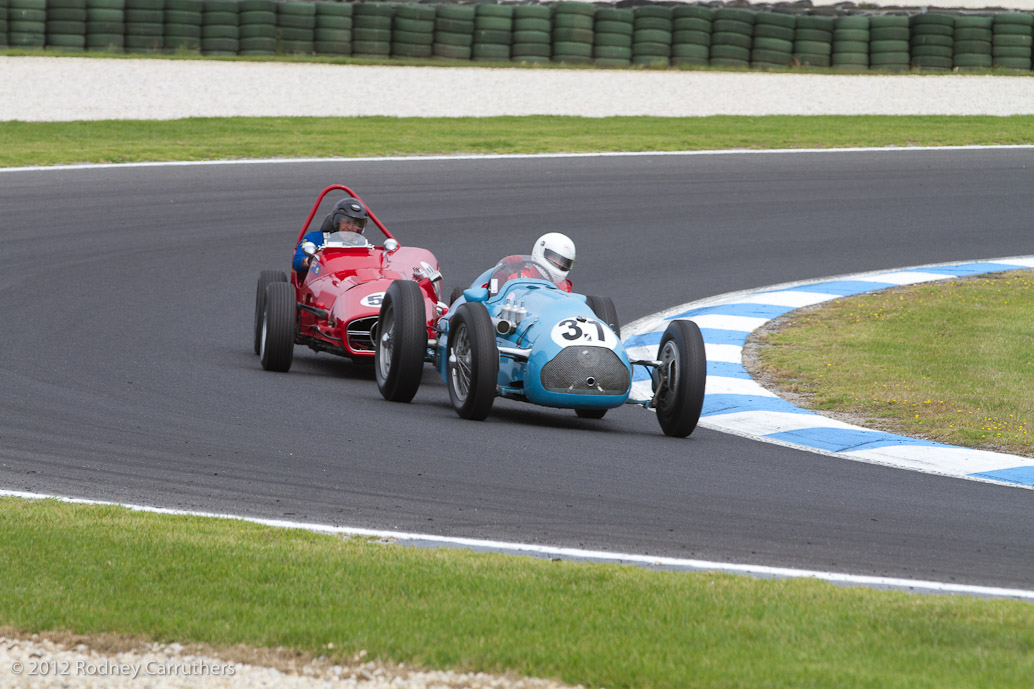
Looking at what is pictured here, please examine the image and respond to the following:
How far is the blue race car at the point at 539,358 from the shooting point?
795cm

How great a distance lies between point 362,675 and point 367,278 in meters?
6.40

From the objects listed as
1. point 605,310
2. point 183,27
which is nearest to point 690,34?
point 183,27

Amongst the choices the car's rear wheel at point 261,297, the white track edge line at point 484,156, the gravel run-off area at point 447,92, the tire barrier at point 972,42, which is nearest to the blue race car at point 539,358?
the car's rear wheel at point 261,297

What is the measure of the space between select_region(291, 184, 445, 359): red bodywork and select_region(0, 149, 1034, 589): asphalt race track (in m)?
0.29

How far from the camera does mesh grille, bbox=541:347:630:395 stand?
7.95m

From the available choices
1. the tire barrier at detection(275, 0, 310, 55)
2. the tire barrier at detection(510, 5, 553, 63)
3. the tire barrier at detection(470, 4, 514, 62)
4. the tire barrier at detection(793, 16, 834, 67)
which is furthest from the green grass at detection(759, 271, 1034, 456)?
the tire barrier at detection(275, 0, 310, 55)

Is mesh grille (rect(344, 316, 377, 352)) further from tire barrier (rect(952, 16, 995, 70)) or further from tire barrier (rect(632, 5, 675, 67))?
tire barrier (rect(952, 16, 995, 70))

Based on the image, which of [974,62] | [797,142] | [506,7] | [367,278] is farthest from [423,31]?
[367,278]

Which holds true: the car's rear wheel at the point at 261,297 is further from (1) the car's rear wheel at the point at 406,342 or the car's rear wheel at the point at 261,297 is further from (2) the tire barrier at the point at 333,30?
(2) the tire barrier at the point at 333,30

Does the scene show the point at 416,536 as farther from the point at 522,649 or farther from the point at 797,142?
the point at 797,142

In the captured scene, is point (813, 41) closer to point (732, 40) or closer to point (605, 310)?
point (732, 40)

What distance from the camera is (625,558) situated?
17.5ft

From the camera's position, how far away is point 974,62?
87.4 feet

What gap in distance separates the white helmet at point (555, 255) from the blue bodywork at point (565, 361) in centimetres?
70
